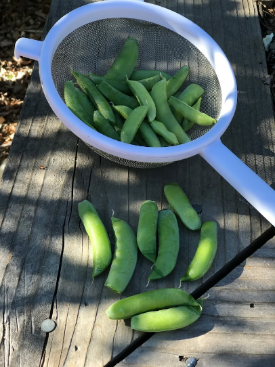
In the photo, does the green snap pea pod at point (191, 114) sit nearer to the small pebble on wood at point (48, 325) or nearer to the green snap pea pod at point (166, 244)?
the green snap pea pod at point (166, 244)

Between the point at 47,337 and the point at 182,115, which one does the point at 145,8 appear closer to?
the point at 182,115

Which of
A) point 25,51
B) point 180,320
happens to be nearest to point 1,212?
point 25,51

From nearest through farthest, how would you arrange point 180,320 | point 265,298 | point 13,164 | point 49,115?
point 180,320 < point 265,298 < point 13,164 < point 49,115

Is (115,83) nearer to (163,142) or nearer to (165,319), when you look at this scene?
(163,142)

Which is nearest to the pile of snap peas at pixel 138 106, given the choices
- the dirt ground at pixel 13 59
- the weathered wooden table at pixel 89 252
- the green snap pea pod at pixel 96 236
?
the weathered wooden table at pixel 89 252

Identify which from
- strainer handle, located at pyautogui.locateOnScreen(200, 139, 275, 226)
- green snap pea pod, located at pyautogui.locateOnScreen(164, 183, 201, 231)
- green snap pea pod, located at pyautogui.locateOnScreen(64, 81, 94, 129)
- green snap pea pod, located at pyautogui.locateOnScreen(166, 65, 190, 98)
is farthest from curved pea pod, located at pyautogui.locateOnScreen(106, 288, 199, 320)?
green snap pea pod, located at pyautogui.locateOnScreen(166, 65, 190, 98)

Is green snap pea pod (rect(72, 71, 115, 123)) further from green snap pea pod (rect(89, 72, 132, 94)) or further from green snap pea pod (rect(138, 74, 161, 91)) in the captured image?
green snap pea pod (rect(138, 74, 161, 91))

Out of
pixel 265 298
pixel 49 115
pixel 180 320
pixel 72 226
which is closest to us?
pixel 180 320
